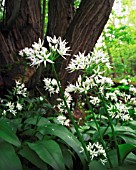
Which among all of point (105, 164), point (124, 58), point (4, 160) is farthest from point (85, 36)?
point (124, 58)

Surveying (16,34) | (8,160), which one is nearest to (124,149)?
(8,160)

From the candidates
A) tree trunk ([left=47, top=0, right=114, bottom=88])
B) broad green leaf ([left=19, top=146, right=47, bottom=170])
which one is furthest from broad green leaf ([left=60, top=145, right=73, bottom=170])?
tree trunk ([left=47, top=0, right=114, bottom=88])

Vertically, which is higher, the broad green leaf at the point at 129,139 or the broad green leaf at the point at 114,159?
the broad green leaf at the point at 129,139

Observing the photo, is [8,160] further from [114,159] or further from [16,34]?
[16,34]

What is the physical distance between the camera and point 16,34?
3.06 metres

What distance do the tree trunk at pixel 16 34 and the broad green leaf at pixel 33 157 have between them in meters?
1.34

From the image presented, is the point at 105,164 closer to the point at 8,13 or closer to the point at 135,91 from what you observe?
the point at 135,91

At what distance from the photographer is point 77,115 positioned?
321cm

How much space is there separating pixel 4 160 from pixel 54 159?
28 cm

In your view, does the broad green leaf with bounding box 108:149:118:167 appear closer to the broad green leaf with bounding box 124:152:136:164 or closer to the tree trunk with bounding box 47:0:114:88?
the broad green leaf with bounding box 124:152:136:164

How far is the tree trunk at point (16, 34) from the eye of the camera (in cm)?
267

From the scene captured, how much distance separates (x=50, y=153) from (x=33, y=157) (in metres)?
0.11

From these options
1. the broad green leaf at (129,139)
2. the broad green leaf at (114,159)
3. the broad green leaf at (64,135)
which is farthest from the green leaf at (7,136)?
the broad green leaf at (129,139)

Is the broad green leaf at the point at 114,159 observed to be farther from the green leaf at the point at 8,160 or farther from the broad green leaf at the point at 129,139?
the green leaf at the point at 8,160
